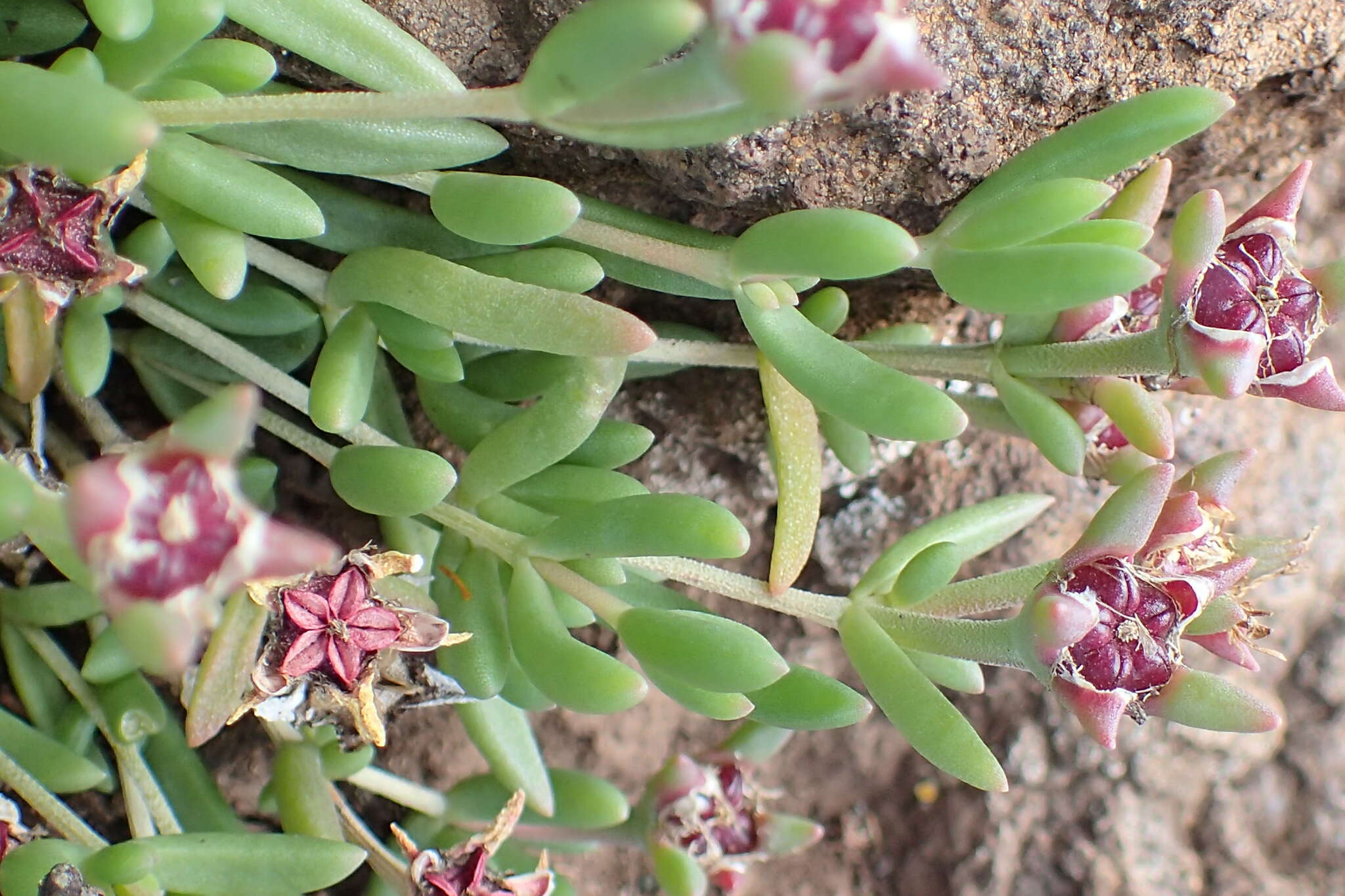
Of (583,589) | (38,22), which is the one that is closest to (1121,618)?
(583,589)

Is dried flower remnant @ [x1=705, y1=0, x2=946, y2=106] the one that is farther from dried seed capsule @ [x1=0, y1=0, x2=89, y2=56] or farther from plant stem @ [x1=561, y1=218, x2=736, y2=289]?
dried seed capsule @ [x1=0, y1=0, x2=89, y2=56]

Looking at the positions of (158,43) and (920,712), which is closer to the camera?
(158,43)

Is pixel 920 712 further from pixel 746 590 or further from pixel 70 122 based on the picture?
pixel 70 122

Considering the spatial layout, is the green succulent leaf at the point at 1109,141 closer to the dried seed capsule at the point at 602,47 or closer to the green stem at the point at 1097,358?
the green stem at the point at 1097,358

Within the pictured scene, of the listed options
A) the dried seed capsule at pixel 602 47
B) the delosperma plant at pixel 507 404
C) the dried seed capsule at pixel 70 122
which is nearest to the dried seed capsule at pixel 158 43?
the delosperma plant at pixel 507 404

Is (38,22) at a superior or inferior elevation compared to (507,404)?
superior

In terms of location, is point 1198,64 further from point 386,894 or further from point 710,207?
point 386,894
